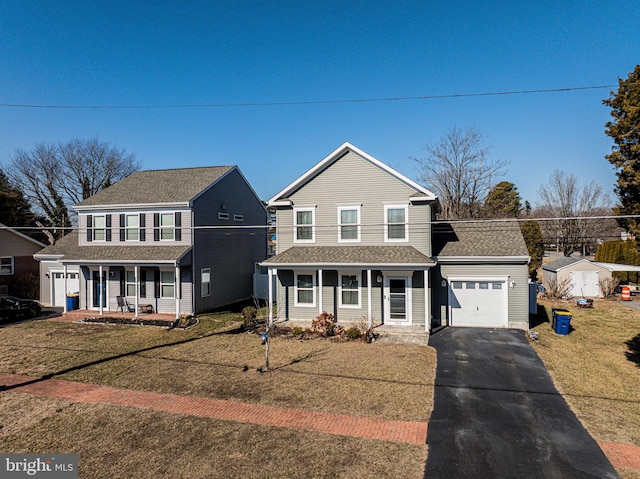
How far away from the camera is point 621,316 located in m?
20.8

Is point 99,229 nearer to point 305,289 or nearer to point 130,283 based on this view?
point 130,283

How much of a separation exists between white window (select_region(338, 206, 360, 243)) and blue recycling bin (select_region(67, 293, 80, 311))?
17.3 metres

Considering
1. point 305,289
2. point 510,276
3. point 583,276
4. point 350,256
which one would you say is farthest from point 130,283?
point 583,276

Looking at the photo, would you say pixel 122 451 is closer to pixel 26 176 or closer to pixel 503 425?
pixel 503 425

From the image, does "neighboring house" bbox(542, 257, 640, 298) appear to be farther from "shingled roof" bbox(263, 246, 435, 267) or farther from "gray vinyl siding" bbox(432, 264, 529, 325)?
"shingled roof" bbox(263, 246, 435, 267)

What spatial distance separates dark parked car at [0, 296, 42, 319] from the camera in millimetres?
20609

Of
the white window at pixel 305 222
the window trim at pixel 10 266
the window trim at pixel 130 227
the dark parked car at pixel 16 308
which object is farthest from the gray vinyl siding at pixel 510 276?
the window trim at pixel 10 266

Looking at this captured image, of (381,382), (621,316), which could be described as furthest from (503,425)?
(621,316)

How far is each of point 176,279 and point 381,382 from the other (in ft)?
44.2

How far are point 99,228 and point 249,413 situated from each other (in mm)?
18721

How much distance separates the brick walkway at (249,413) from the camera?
7676 mm

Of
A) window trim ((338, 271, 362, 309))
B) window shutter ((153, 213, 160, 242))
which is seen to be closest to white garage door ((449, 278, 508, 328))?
window trim ((338, 271, 362, 309))

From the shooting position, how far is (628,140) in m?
13.4

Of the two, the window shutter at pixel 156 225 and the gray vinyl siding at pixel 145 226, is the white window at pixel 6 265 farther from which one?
the window shutter at pixel 156 225
